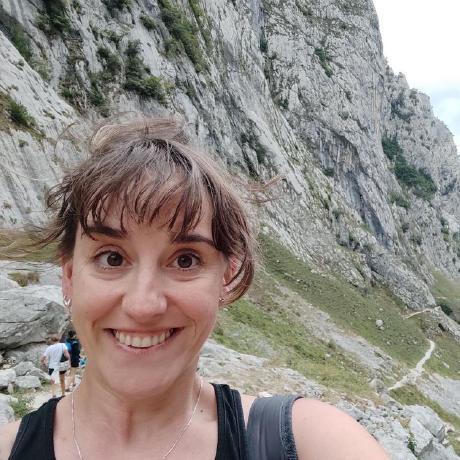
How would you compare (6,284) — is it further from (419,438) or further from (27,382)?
(419,438)

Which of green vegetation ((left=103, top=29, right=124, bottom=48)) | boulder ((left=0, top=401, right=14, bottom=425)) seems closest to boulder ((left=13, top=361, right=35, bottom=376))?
boulder ((left=0, top=401, right=14, bottom=425))

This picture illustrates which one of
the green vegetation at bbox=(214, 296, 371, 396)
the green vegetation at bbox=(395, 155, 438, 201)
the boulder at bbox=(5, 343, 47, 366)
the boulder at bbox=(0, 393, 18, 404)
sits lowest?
the green vegetation at bbox=(214, 296, 371, 396)

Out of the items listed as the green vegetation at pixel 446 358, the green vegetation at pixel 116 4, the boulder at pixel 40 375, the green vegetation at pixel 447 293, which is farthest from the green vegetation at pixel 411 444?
the green vegetation at pixel 447 293

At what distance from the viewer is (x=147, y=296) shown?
170 cm

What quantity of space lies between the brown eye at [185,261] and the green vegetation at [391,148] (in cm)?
10883

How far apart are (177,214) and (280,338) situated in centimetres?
2032

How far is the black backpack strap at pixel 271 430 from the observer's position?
1.76 m

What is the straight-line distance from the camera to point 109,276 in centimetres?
178

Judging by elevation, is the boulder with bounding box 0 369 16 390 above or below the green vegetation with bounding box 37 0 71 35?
below

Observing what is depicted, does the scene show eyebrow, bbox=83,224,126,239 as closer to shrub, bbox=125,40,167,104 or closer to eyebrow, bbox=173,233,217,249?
eyebrow, bbox=173,233,217,249

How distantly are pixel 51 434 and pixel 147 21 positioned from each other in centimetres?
4016

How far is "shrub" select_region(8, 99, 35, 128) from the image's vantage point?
704 inches

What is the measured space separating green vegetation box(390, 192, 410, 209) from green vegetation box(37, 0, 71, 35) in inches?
2938

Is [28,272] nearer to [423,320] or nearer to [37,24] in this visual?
[37,24]
